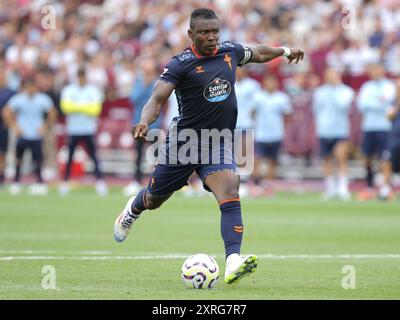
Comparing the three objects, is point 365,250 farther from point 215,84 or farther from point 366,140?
point 366,140

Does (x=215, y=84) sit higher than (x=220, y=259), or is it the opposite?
(x=215, y=84)

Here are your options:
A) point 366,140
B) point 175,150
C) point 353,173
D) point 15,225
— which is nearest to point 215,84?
point 175,150

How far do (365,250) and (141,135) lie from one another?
15.2 feet

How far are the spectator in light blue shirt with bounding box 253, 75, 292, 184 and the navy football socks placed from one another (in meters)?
14.6

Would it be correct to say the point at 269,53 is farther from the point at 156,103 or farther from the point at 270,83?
the point at 270,83

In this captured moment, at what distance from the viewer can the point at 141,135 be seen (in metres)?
9.07

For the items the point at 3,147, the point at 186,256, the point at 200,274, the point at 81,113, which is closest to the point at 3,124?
the point at 3,147

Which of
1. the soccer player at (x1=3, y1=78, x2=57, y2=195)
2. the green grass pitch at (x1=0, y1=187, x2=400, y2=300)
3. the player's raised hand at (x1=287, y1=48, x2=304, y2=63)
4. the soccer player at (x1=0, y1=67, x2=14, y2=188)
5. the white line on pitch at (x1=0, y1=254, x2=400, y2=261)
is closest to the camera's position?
the green grass pitch at (x1=0, y1=187, x2=400, y2=300)

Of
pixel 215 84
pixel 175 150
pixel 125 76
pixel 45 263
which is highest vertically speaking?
pixel 125 76

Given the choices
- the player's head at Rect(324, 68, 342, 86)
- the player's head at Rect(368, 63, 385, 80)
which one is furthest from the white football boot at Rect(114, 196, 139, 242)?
the player's head at Rect(324, 68, 342, 86)

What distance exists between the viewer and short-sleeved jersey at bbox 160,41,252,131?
977cm

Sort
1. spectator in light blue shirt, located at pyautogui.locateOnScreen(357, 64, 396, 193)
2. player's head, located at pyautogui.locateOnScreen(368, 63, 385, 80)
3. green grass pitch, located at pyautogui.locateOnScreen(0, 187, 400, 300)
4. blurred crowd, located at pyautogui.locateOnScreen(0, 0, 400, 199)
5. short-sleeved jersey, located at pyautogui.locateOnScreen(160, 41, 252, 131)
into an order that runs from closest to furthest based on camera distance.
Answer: green grass pitch, located at pyautogui.locateOnScreen(0, 187, 400, 300) → short-sleeved jersey, located at pyautogui.locateOnScreen(160, 41, 252, 131) → player's head, located at pyautogui.locateOnScreen(368, 63, 385, 80) → spectator in light blue shirt, located at pyautogui.locateOnScreen(357, 64, 396, 193) → blurred crowd, located at pyautogui.locateOnScreen(0, 0, 400, 199)

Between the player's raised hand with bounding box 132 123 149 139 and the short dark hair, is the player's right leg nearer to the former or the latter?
the player's raised hand with bounding box 132 123 149 139

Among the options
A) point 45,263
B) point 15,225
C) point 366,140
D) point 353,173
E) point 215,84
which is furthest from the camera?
point 353,173
